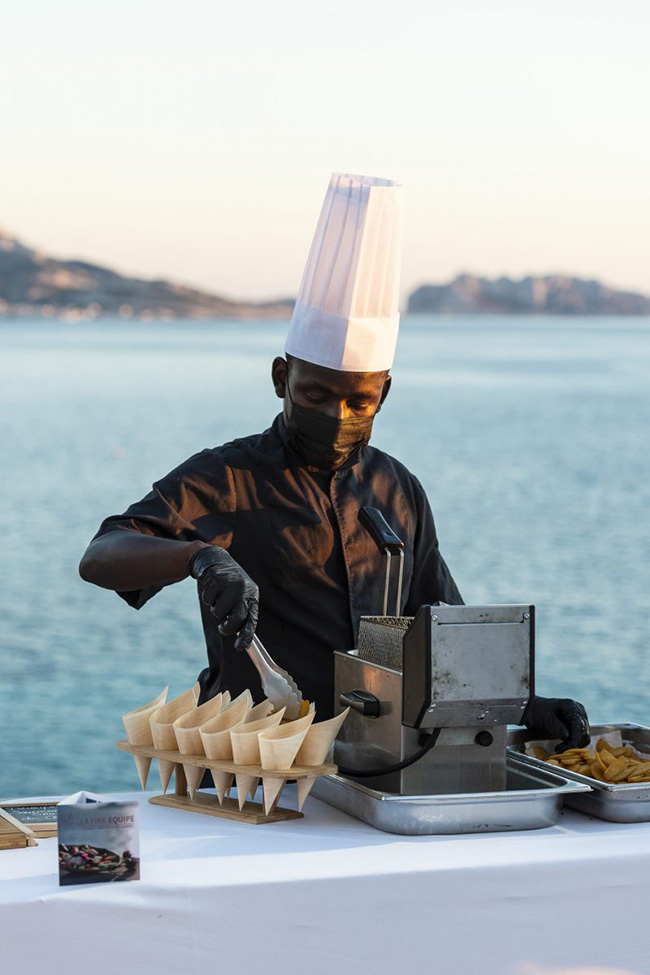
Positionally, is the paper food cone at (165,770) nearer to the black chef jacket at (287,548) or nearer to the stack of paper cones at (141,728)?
the stack of paper cones at (141,728)

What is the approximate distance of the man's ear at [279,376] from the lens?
9.93ft

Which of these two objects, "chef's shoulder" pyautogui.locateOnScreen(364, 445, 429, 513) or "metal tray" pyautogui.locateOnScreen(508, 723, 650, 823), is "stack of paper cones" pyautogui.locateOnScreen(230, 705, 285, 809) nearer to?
"metal tray" pyautogui.locateOnScreen(508, 723, 650, 823)

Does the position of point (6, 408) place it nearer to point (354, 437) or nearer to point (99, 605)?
point (99, 605)

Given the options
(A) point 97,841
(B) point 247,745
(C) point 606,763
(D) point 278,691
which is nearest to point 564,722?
(C) point 606,763

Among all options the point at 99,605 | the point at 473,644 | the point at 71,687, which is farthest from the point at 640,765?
the point at 99,605

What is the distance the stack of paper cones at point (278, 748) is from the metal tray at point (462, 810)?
0.46 feet

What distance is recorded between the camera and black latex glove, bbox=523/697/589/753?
2.79 metres

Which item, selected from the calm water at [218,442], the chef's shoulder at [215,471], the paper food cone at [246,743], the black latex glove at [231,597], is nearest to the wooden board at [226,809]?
the paper food cone at [246,743]

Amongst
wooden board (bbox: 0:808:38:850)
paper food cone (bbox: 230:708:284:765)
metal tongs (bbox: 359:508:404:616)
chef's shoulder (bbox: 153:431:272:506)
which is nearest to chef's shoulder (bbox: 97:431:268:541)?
chef's shoulder (bbox: 153:431:272:506)

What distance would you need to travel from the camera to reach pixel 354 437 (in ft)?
9.57

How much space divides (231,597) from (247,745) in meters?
0.24

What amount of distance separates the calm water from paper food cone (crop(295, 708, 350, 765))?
24.6ft

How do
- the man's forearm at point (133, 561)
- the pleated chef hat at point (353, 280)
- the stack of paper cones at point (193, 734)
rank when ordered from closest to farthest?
the stack of paper cones at point (193, 734)
the man's forearm at point (133, 561)
the pleated chef hat at point (353, 280)

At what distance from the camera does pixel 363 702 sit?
2.51 m
